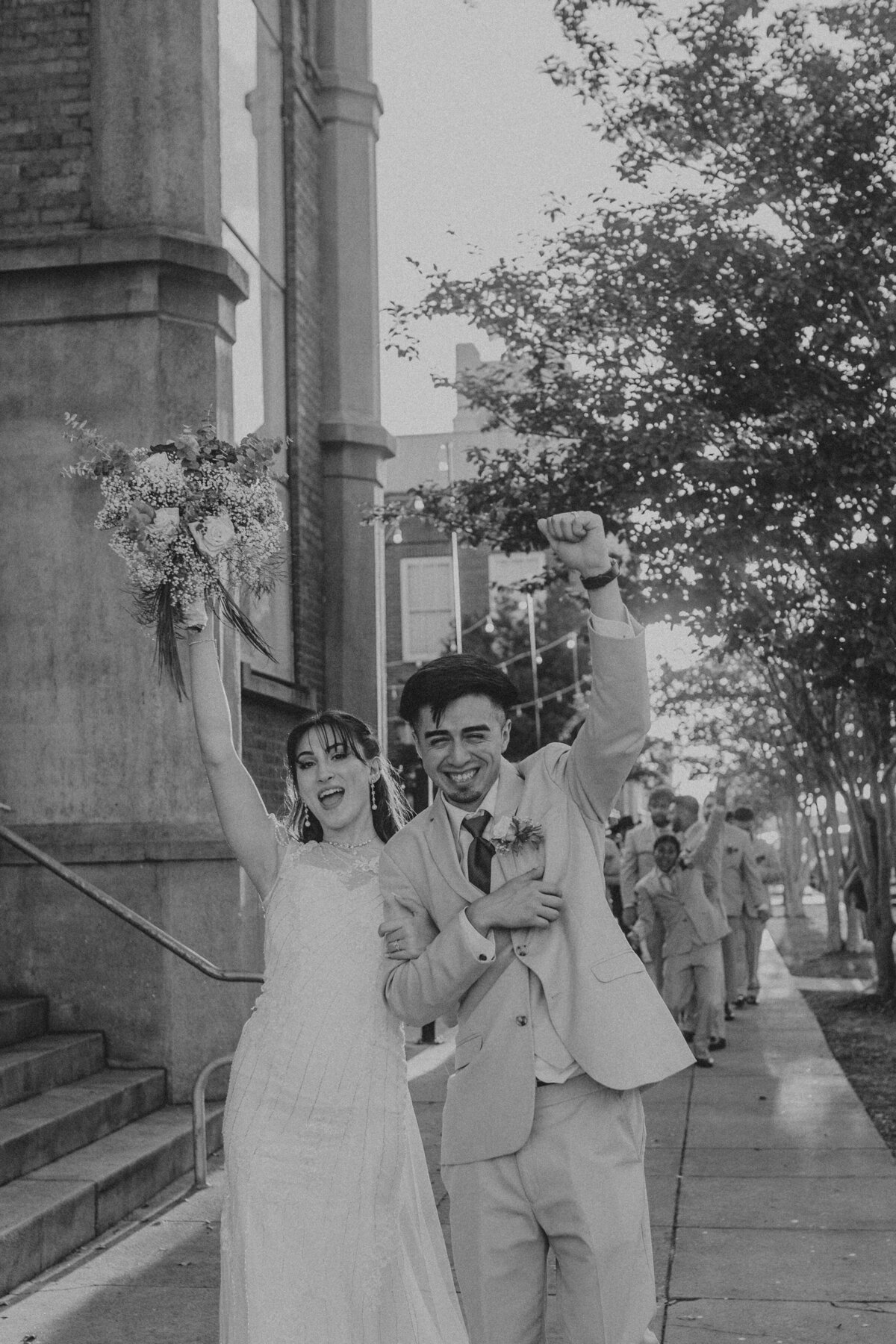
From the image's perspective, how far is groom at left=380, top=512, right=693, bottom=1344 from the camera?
11.5ft

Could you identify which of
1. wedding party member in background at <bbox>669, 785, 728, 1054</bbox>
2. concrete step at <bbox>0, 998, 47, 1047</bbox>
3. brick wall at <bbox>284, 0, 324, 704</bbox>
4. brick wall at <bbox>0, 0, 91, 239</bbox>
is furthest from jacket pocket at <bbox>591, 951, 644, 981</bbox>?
brick wall at <bbox>284, 0, 324, 704</bbox>

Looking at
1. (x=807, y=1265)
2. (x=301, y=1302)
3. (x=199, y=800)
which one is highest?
(x=199, y=800)

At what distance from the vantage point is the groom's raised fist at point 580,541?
347cm

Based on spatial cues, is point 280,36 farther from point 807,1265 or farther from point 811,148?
point 807,1265

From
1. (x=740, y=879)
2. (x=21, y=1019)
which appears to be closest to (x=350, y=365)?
(x=740, y=879)

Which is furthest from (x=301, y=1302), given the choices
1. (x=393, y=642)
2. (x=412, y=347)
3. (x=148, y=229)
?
(x=393, y=642)

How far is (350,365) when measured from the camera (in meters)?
14.8

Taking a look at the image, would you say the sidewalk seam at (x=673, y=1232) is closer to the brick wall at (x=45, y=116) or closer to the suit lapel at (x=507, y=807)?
the suit lapel at (x=507, y=807)

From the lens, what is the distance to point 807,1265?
6.61 m

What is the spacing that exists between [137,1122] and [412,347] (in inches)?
304

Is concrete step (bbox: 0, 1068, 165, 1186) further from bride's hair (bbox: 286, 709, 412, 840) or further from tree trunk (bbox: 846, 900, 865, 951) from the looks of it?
tree trunk (bbox: 846, 900, 865, 951)

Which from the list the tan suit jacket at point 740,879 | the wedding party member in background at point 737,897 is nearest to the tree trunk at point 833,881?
the wedding party member in background at point 737,897

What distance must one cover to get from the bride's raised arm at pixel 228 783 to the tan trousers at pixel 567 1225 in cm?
112

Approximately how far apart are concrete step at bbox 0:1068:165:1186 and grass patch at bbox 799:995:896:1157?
386cm
